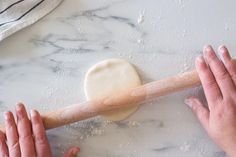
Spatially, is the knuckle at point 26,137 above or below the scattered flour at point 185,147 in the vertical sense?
above

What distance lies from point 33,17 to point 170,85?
355 millimetres

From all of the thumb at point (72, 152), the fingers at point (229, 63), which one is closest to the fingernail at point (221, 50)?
the fingers at point (229, 63)

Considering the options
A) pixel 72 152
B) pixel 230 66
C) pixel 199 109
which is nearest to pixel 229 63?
pixel 230 66

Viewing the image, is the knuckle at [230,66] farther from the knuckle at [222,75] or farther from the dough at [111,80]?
the dough at [111,80]

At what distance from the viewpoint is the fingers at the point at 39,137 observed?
85 cm

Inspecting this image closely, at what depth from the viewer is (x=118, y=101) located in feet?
2.83

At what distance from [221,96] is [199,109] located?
6 centimetres

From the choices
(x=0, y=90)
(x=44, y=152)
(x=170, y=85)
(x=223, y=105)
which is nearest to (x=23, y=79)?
(x=0, y=90)

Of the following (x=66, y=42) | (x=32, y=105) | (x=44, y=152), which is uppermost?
(x=66, y=42)

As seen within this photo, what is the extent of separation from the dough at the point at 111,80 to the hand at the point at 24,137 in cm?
14

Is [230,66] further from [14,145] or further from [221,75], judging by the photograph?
[14,145]

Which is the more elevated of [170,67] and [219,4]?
[219,4]

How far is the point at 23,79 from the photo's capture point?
0.95 metres

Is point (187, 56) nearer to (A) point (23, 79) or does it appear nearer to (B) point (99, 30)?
(B) point (99, 30)
